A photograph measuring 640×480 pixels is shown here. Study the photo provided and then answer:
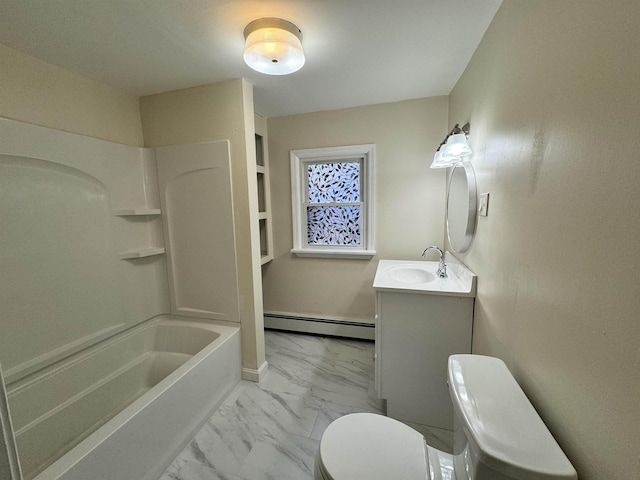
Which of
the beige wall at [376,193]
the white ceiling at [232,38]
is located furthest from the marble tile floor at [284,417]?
the white ceiling at [232,38]

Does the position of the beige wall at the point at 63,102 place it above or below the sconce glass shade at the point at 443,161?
above

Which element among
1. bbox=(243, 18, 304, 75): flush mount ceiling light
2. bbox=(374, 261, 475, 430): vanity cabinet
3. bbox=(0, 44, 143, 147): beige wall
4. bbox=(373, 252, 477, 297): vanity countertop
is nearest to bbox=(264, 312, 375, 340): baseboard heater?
bbox=(373, 252, 477, 297): vanity countertop

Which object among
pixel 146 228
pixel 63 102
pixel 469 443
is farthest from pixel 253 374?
pixel 63 102

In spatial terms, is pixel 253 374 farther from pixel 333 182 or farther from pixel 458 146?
pixel 458 146

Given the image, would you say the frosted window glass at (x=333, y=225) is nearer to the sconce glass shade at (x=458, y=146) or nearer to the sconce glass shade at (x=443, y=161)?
the sconce glass shade at (x=443, y=161)

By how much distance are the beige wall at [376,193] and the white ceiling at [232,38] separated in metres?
0.40

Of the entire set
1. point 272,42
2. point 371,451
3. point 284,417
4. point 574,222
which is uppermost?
point 272,42

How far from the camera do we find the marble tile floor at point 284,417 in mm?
1371

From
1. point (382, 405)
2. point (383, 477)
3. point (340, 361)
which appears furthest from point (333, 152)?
point (383, 477)

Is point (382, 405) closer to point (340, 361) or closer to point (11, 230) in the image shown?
point (340, 361)

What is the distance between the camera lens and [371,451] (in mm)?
952

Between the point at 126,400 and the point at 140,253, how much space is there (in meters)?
1.04

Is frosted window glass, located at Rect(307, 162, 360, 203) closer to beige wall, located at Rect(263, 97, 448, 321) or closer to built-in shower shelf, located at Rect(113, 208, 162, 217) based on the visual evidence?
beige wall, located at Rect(263, 97, 448, 321)

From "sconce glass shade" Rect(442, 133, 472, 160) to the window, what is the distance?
3.07ft
